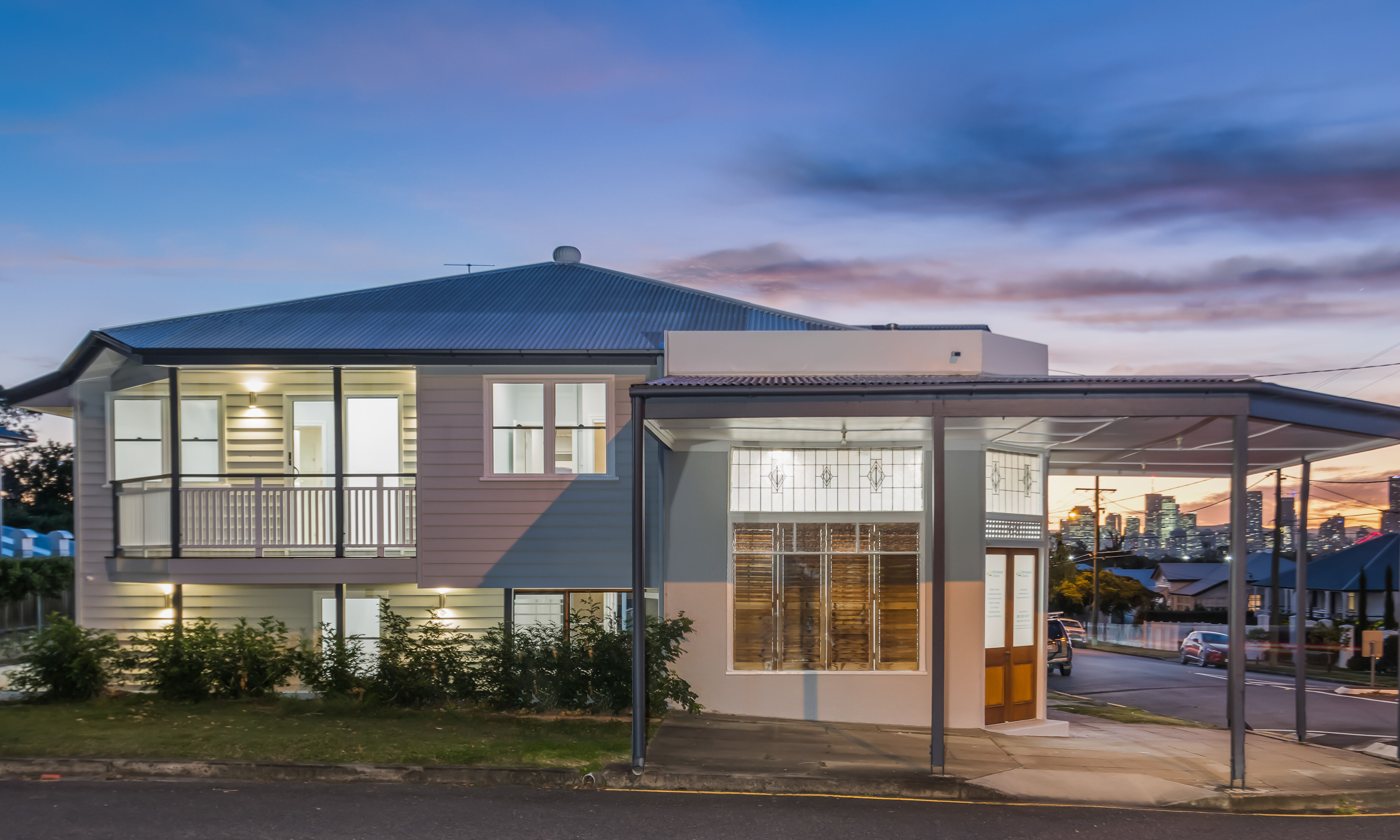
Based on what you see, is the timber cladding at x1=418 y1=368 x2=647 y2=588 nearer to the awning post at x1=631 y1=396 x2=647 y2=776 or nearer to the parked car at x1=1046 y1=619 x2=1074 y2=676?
the awning post at x1=631 y1=396 x2=647 y2=776

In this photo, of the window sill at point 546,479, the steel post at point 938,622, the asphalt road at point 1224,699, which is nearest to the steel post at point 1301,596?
the asphalt road at point 1224,699

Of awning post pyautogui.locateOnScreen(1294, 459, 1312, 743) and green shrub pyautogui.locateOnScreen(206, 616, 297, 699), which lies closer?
awning post pyautogui.locateOnScreen(1294, 459, 1312, 743)

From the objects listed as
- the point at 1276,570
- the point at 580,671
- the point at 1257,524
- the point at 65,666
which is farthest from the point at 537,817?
the point at 1257,524

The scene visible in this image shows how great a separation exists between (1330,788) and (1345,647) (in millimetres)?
31303

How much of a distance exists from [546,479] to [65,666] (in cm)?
672

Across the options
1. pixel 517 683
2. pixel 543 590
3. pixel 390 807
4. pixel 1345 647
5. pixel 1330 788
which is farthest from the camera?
pixel 1345 647

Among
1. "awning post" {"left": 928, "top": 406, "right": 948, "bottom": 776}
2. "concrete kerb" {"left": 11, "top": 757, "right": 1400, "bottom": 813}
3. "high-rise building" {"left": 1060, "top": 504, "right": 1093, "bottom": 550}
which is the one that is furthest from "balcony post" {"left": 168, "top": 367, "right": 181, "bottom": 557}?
"high-rise building" {"left": 1060, "top": 504, "right": 1093, "bottom": 550}

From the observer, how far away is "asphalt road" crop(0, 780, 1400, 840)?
26.0ft

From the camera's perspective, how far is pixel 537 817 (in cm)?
835

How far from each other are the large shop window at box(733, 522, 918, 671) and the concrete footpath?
89 cm

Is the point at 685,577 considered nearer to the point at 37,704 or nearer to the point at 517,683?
the point at 517,683

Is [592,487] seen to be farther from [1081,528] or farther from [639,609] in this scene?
[1081,528]

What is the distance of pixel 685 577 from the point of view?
13156mm

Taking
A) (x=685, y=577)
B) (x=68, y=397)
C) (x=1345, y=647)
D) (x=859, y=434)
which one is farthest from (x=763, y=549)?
(x=1345, y=647)
